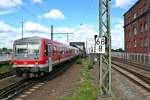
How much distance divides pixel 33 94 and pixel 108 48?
194 inches

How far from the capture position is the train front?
21.8 meters

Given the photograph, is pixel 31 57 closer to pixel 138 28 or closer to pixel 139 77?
pixel 139 77

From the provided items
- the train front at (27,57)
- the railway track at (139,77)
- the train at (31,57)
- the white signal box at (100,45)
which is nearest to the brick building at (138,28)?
the railway track at (139,77)

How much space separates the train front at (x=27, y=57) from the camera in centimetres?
2180

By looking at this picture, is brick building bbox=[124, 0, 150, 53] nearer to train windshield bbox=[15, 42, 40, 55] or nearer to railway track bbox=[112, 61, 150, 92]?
railway track bbox=[112, 61, 150, 92]

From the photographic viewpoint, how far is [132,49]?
7719cm

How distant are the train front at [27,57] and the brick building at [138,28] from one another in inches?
1543

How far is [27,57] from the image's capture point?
22109 mm

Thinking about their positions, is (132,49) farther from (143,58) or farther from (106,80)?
(106,80)

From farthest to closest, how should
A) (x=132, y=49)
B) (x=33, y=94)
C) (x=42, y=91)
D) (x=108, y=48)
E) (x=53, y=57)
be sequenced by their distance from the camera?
(x=132, y=49), (x=53, y=57), (x=42, y=91), (x=33, y=94), (x=108, y=48)

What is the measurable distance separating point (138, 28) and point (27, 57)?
5225 cm

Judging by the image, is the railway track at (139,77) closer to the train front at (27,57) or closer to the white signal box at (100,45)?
the white signal box at (100,45)

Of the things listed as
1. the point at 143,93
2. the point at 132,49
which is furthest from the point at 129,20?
the point at 143,93

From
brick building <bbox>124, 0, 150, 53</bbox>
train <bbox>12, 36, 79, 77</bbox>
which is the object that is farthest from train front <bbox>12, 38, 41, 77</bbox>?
brick building <bbox>124, 0, 150, 53</bbox>
